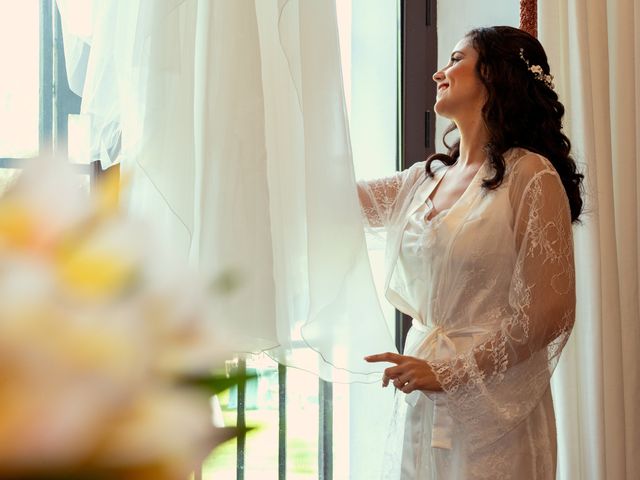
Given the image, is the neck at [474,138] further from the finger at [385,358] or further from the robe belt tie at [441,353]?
the finger at [385,358]

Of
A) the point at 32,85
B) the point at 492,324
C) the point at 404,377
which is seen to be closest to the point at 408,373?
the point at 404,377

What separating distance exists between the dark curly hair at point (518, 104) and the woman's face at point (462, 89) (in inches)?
0.5

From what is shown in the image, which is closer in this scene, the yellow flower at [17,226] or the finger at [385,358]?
the yellow flower at [17,226]

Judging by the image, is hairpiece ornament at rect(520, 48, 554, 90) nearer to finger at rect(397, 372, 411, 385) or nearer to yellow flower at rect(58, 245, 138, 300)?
finger at rect(397, 372, 411, 385)

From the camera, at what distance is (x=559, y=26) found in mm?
2244

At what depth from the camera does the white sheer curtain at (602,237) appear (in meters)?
2.20

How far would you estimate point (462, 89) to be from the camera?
189cm

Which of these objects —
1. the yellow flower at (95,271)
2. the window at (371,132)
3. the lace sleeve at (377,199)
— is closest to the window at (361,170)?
the window at (371,132)

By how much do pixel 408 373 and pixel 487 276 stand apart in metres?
0.25

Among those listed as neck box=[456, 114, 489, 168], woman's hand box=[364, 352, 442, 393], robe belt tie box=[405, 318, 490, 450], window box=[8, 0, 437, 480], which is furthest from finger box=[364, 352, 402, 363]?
neck box=[456, 114, 489, 168]

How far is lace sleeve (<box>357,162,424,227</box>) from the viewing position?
1971mm

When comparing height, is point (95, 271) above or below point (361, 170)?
below

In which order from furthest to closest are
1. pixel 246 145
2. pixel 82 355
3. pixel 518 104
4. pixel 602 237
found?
pixel 602 237 < pixel 518 104 < pixel 246 145 < pixel 82 355

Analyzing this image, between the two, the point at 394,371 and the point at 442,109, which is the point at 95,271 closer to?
the point at 394,371
